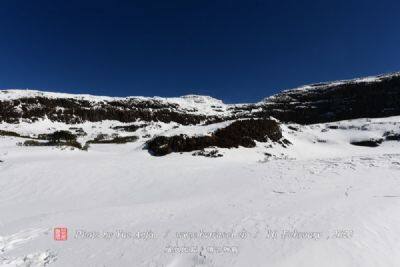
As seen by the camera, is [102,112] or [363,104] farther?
[363,104]

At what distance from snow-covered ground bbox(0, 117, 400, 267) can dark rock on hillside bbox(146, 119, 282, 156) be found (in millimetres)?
6564

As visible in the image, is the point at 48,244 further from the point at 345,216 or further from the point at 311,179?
the point at 311,179

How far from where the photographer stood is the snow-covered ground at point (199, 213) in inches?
258

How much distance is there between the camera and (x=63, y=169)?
15.9 m

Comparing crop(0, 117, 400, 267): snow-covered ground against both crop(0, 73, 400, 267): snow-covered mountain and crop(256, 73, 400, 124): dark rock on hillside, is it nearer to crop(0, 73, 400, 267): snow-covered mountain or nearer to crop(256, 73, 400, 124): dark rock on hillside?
crop(0, 73, 400, 267): snow-covered mountain

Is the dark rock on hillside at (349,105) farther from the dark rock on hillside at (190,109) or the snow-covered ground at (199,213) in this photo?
the snow-covered ground at (199,213)

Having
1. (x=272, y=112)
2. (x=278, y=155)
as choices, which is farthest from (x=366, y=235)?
(x=272, y=112)

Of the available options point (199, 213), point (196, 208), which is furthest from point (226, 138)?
point (199, 213)

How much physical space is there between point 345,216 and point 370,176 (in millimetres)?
5888

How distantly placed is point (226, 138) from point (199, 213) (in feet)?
57.3

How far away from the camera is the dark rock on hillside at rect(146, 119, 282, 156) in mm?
24875

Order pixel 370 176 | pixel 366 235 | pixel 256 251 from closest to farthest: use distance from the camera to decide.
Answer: pixel 256 251, pixel 366 235, pixel 370 176

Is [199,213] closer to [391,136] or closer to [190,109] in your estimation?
[391,136]

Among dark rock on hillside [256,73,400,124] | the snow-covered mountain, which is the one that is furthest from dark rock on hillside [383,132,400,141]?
dark rock on hillside [256,73,400,124]
